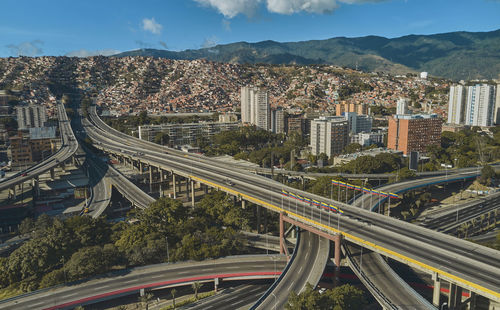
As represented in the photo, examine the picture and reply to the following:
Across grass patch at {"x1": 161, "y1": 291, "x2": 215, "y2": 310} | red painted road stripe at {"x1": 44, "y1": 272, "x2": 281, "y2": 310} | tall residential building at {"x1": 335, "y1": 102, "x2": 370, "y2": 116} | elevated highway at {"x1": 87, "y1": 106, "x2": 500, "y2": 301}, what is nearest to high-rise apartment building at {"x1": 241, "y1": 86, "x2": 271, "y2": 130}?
tall residential building at {"x1": 335, "y1": 102, "x2": 370, "y2": 116}

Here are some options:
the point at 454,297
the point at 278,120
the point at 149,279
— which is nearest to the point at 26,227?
the point at 149,279

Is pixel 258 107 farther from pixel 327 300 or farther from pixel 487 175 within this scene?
pixel 327 300

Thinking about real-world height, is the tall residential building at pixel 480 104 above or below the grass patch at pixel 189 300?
above

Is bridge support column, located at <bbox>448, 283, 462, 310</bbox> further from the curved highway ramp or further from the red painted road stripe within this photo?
the red painted road stripe

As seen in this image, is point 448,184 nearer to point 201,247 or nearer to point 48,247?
point 201,247

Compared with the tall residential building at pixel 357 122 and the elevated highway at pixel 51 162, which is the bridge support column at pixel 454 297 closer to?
the elevated highway at pixel 51 162

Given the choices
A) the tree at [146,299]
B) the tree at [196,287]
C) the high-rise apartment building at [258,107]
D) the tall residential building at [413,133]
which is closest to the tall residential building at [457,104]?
the tall residential building at [413,133]

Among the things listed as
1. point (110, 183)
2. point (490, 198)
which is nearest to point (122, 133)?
point (110, 183)

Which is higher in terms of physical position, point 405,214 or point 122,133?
point 122,133
